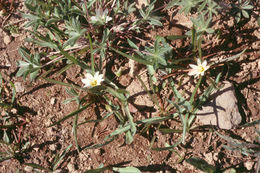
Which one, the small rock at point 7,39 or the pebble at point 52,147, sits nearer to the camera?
the pebble at point 52,147

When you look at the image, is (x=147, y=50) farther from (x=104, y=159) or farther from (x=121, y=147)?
(x=104, y=159)

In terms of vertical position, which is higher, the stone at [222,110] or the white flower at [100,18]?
the white flower at [100,18]

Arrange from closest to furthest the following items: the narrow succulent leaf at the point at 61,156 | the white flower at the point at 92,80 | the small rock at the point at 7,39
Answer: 1. the white flower at the point at 92,80
2. the narrow succulent leaf at the point at 61,156
3. the small rock at the point at 7,39

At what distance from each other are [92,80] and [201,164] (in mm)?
1394

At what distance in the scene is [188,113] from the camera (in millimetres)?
2766

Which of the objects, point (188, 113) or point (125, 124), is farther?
point (125, 124)

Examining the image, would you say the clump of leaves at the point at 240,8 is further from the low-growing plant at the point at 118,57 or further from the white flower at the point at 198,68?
the white flower at the point at 198,68

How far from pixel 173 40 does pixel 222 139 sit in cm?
121

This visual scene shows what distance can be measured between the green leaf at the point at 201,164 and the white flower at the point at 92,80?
1211mm

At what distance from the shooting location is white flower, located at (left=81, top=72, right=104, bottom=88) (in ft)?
9.14

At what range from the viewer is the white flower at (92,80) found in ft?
9.14

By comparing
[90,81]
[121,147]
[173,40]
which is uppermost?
[173,40]

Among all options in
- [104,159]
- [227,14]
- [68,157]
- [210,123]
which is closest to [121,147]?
[104,159]

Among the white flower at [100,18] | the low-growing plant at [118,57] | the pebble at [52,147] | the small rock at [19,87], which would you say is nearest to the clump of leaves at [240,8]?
the low-growing plant at [118,57]
